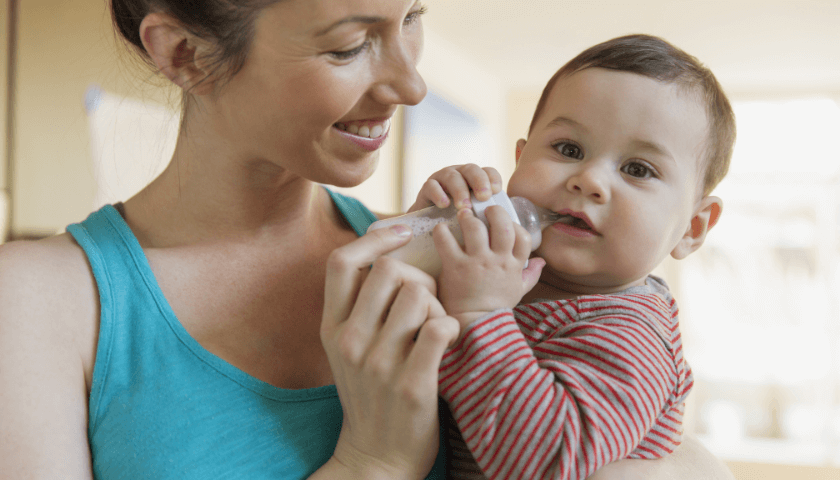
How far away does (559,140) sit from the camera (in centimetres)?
97

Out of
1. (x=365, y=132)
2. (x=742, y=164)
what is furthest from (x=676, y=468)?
(x=742, y=164)

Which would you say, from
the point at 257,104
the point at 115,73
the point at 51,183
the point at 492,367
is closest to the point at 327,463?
the point at 492,367

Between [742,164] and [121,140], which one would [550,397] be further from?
[742,164]

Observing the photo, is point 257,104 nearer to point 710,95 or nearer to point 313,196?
point 313,196

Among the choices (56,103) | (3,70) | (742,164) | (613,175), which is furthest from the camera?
(742,164)

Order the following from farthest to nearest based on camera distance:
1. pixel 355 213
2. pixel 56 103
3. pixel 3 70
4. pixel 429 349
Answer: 1. pixel 56 103
2. pixel 3 70
3. pixel 355 213
4. pixel 429 349

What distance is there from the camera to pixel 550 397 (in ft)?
2.43

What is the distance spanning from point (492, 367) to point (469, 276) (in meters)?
0.11

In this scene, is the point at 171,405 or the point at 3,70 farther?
the point at 3,70

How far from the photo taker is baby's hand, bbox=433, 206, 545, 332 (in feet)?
2.53

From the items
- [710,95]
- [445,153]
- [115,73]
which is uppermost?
[710,95]

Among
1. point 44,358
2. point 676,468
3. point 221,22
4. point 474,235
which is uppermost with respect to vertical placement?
point 221,22

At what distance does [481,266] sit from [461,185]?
0.44 feet

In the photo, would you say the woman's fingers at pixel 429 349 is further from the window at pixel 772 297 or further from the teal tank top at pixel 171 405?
the window at pixel 772 297
